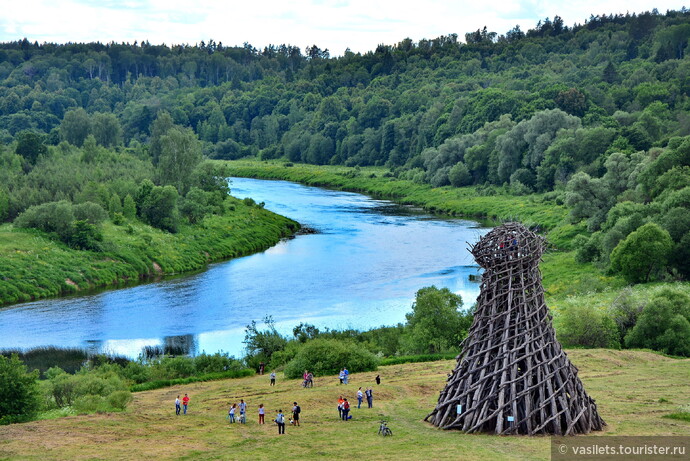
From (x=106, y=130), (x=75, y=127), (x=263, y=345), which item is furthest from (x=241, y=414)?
(x=106, y=130)

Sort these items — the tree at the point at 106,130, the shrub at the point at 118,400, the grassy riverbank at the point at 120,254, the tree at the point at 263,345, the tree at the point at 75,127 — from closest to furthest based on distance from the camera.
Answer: the shrub at the point at 118,400 < the tree at the point at 263,345 < the grassy riverbank at the point at 120,254 < the tree at the point at 75,127 < the tree at the point at 106,130

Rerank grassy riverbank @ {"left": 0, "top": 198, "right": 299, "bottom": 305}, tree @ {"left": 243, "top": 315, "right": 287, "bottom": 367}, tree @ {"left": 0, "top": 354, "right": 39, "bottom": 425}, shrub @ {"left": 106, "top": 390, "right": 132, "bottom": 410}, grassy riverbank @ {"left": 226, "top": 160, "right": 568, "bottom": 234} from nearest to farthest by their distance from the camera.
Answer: tree @ {"left": 0, "top": 354, "right": 39, "bottom": 425}
shrub @ {"left": 106, "top": 390, "right": 132, "bottom": 410}
tree @ {"left": 243, "top": 315, "right": 287, "bottom": 367}
grassy riverbank @ {"left": 0, "top": 198, "right": 299, "bottom": 305}
grassy riverbank @ {"left": 226, "top": 160, "right": 568, "bottom": 234}

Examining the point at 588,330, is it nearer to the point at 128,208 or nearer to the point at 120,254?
the point at 120,254

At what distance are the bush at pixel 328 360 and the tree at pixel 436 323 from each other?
6474 mm

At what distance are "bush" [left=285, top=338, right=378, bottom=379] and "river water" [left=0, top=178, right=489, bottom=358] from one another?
387 inches

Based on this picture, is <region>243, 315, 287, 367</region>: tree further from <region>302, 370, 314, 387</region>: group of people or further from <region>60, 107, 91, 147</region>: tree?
<region>60, 107, 91, 147</region>: tree

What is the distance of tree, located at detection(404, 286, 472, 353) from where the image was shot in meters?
59.6

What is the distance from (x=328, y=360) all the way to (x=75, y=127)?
123953 mm

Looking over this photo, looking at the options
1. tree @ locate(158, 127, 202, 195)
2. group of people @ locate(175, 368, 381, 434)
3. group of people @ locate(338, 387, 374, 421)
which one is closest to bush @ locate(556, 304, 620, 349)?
group of people @ locate(338, 387, 374, 421)

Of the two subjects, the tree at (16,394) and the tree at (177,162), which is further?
Result: the tree at (177,162)

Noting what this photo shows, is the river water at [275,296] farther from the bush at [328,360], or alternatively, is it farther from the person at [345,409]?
the person at [345,409]

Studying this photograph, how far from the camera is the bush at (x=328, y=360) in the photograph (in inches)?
2080

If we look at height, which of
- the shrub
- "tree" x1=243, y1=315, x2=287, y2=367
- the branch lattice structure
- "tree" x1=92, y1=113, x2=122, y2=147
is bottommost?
"tree" x1=243, y1=315, x2=287, y2=367

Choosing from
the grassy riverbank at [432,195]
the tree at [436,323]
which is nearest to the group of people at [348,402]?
the tree at [436,323]
